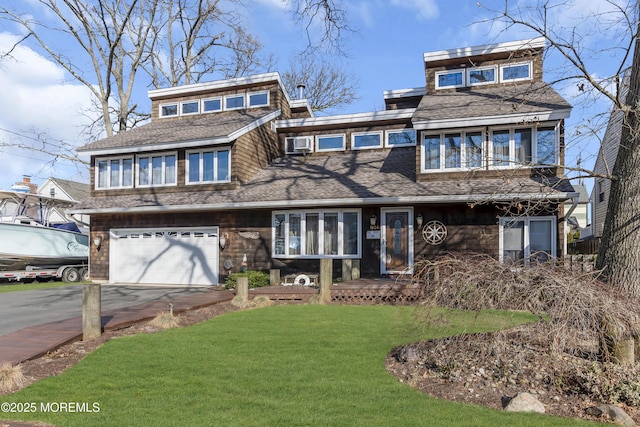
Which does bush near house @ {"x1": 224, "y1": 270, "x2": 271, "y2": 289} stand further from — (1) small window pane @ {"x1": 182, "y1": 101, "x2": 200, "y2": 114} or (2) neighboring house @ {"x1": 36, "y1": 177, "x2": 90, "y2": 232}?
(2) neighboring house @ {"x1": 36, "y1": 177, "x2": 90, "y2": 232}

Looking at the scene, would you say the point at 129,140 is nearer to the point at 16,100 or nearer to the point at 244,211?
the point at 244,211

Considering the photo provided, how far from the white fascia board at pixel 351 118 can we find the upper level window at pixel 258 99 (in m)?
1.31

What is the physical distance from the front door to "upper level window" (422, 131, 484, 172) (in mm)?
1601

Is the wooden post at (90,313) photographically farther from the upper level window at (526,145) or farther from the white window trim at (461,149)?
the upper level window at (526,145)

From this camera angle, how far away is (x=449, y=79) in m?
17.2

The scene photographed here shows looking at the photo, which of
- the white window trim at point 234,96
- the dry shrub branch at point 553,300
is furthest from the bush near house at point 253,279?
the dry shrub branch at point 553,300

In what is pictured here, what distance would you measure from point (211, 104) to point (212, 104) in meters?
0.04

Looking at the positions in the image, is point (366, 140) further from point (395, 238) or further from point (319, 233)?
point (395, 238)

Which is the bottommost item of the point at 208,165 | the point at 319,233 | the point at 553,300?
the point at 553,300

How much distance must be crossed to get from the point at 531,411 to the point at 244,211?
40.3 feet

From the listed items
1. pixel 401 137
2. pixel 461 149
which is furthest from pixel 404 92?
pixel 461 149

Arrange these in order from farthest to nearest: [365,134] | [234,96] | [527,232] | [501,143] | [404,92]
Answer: [234,96], [404,92], [365,134], [501,143], [527,232]

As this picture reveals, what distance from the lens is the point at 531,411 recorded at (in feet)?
13.9

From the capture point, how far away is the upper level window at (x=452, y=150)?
13445 millimetres
